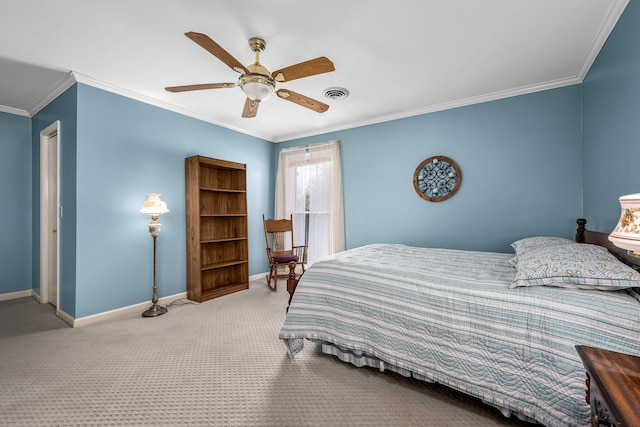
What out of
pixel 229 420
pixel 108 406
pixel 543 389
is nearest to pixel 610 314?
pixel 543 389

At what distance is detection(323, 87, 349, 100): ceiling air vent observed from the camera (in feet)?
10.2

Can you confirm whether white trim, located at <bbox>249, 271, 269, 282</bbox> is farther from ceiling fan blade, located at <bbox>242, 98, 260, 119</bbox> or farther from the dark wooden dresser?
the dark wooden dresser

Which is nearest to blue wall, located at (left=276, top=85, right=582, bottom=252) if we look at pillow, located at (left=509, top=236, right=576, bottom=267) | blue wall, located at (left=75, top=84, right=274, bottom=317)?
pillow, located at (left=509, top=236, right=576, bottom=267)

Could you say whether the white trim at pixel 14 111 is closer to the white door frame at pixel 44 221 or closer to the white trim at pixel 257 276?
the white door frame at pixel 44 221

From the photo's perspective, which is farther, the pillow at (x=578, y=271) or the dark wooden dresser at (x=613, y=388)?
the pillow at (x=578, y=271)

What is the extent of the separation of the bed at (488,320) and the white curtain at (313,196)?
7.05 feet

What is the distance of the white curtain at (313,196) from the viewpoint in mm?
4383

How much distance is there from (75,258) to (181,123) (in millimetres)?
2008

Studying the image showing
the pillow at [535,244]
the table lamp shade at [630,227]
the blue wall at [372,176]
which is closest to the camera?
the table lamp shade at [630,227]

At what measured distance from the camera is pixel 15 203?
12.1 ft

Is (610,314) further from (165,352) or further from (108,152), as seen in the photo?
(108,152)

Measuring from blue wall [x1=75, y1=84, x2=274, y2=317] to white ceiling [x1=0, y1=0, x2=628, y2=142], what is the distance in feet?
1.06

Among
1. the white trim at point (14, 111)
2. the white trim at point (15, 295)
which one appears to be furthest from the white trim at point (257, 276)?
the white trim at point (14, 111)

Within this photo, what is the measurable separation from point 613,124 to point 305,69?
7.61ft
